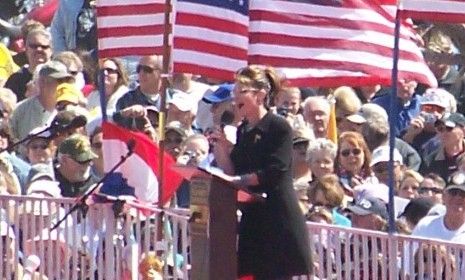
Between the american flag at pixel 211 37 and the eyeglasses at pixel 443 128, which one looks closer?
the american flag at pixel 211 37

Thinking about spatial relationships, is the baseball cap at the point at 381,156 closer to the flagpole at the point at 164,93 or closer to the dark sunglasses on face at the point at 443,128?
the dark sunglasses on face at the point at 443,128

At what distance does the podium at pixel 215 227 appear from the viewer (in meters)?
11.5

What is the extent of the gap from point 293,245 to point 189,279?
1.36 meters

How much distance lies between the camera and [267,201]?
11.6 meters

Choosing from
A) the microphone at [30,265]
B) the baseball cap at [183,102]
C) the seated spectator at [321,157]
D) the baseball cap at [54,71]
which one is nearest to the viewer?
the microphone at [30,265]

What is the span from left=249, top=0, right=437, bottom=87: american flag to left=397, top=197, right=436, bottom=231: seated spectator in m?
1.00

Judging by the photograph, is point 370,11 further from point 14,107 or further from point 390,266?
point 14,107

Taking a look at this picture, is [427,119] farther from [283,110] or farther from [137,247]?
[137,247]

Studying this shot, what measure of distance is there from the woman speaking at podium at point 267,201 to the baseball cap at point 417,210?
2212 millimetres

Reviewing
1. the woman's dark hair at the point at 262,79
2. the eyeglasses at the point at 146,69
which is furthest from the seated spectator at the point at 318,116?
the woman's dark hair at the point at 262,79

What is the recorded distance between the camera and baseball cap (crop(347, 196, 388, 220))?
530 inches

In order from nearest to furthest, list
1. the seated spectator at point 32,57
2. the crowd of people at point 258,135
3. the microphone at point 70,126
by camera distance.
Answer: the crowd of people at point 258,135, the microphone at point 70,126, the seated spectator at point 32,57

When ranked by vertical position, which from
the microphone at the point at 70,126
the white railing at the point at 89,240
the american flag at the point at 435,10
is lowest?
the white railing at the point at 89,240

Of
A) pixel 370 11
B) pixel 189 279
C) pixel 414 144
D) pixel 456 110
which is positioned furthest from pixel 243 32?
pixel 456 110
